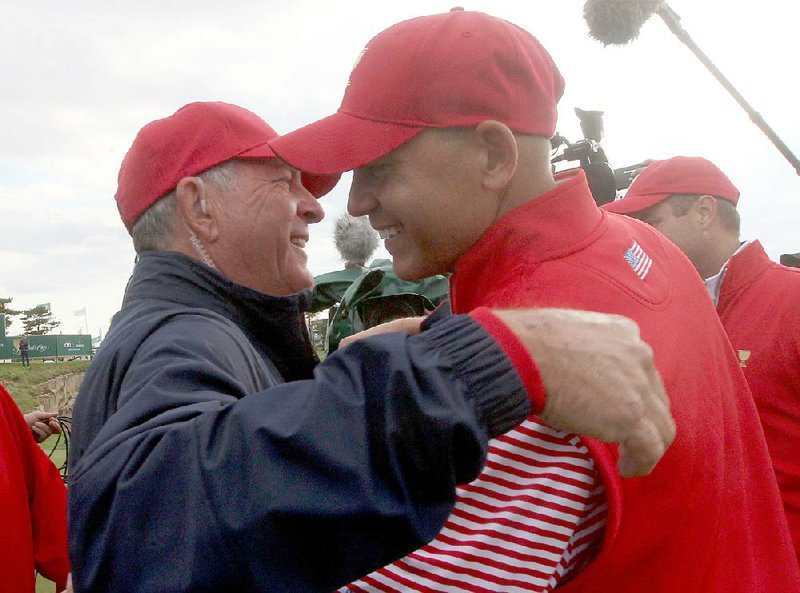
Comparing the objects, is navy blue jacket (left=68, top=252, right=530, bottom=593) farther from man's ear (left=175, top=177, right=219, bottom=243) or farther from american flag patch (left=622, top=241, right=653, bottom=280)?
man's ear (left=175, top=177, right=219, bottom=243)

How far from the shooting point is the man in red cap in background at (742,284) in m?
3.31

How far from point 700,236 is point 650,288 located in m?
3.20

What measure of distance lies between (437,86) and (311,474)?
771 mm

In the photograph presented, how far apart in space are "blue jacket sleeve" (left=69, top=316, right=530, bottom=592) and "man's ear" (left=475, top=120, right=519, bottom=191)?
461 mm

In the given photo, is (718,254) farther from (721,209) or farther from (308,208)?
(308,208)

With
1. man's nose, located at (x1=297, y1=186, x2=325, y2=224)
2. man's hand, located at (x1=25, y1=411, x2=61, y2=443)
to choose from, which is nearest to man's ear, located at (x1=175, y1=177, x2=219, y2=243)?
man's nose, located at (x1=297, y1=186, x2=325, y2=224)

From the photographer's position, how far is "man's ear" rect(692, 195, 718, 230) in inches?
159

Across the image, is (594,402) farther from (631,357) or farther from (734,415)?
(734,415)

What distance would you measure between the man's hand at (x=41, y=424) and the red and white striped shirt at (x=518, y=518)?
2825 millimetres

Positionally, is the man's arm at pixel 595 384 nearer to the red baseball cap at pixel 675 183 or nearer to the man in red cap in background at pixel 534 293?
the man in red cap in background at pixel 534 293

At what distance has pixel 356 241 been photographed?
195 inches

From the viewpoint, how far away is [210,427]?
931 mm

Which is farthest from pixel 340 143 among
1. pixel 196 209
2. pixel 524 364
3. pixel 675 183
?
pixel 675 183

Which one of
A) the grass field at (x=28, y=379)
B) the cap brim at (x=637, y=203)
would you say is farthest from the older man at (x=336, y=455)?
the grass field at (x=28, y=379)
